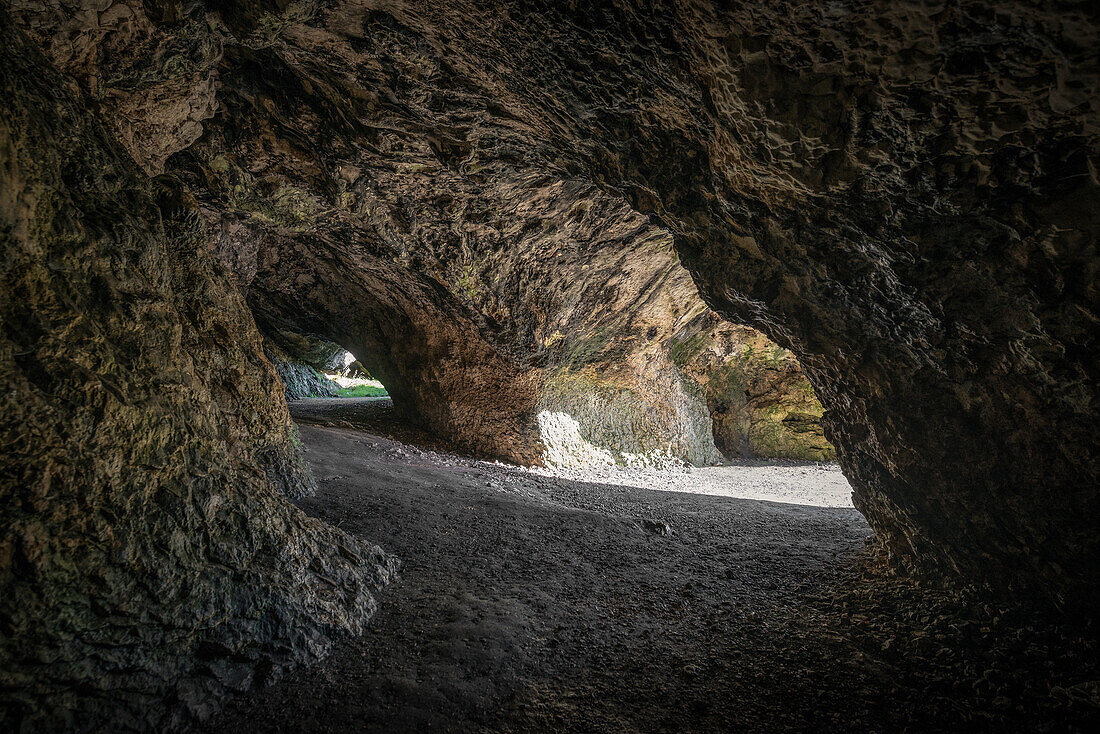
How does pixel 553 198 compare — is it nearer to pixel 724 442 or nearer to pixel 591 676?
pixel 591 676

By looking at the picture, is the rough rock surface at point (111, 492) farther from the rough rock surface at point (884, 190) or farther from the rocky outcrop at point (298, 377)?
the rocky outcrop at point (298, 377)

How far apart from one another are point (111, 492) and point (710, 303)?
157 inches

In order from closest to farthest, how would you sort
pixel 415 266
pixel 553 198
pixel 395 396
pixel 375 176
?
pixel 375 176 → pixel 553 198 → pixel 415 266 → pixel 395 396

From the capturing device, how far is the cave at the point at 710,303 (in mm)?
1898

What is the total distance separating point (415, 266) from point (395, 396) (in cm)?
437

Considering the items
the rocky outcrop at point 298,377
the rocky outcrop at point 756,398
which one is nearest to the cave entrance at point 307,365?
the rocky outcrop at point 298,377

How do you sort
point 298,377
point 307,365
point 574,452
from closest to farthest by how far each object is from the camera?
point 574,452 < point 298,377 < point 307,365

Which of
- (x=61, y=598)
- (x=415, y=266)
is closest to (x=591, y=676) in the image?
(x=61, y=598)

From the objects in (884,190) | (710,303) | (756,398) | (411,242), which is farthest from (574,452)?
(884,190)

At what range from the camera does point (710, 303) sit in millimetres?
4195

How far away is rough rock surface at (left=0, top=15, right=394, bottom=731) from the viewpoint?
1.80 meters

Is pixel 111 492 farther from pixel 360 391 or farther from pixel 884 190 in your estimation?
pixel 360 391

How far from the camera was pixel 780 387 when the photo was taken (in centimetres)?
1441

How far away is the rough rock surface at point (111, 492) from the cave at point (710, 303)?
0.05 feet
